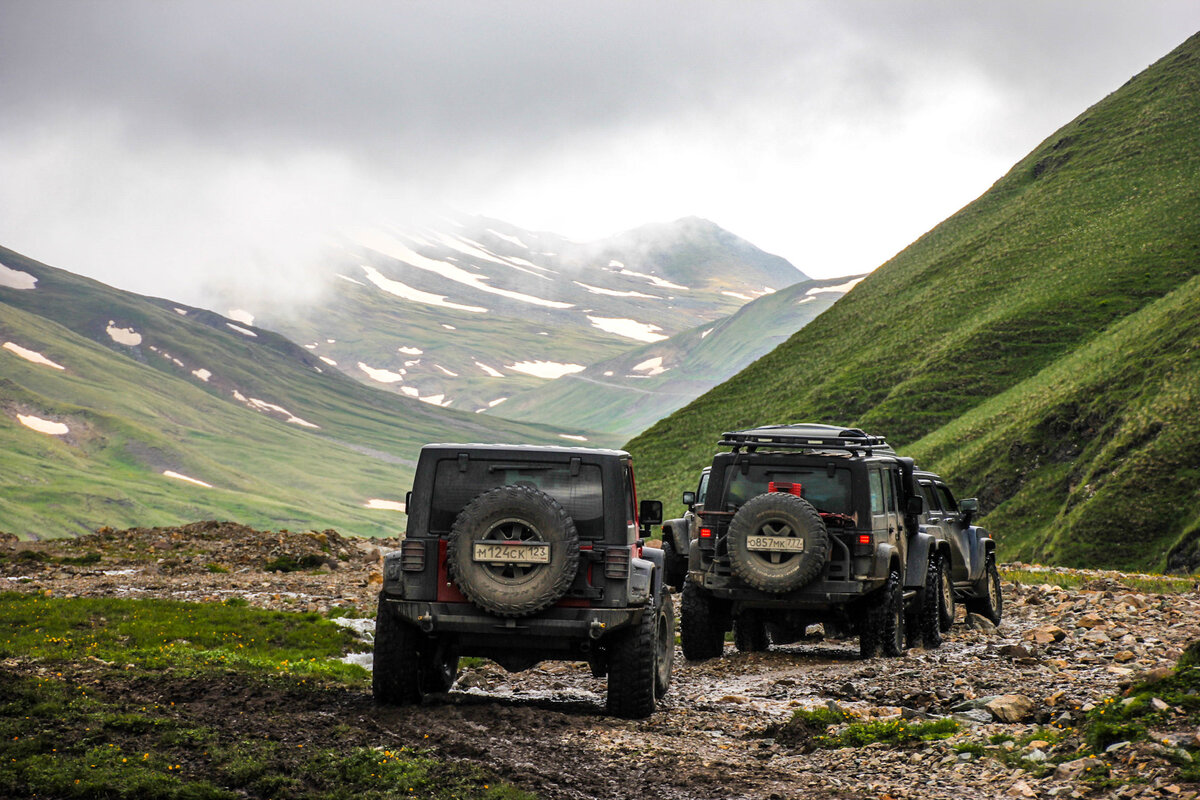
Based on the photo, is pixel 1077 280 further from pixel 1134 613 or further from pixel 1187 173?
pixel 1134 613

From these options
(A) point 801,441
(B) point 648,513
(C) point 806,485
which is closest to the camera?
(B) point 648,513

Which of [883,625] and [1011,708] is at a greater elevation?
[883,625]

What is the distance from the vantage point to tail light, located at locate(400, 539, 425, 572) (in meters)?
12.0

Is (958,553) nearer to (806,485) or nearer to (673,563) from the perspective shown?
(806,485)

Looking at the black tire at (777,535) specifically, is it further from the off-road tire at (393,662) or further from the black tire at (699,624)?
the off-road tire at (393,662)

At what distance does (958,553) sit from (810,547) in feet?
19.8

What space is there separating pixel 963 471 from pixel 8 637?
5353 centimetres

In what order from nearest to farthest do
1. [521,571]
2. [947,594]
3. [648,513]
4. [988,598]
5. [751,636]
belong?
[521,571] < [648,513] < [751,636] < [947,594] < [988,598]

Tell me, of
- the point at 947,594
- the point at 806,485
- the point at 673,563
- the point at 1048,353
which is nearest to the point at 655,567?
the point at 806,485

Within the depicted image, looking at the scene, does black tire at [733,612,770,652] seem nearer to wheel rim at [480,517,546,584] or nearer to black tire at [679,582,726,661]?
black tire at [679,582,726,661]

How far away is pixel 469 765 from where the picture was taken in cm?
946

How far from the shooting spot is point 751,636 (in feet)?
61.4

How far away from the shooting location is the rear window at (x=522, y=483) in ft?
39.3

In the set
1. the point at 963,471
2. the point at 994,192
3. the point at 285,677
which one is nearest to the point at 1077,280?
the point at 963,471
